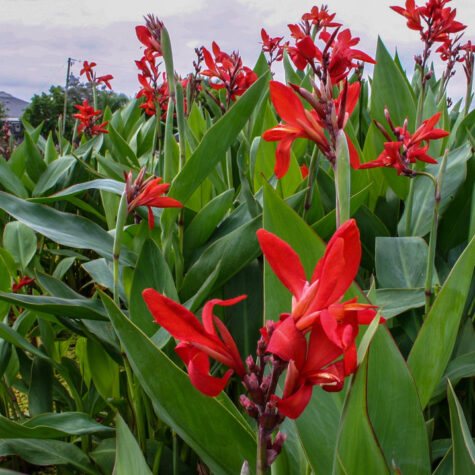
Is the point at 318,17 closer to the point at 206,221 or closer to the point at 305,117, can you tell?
the point at 206,221

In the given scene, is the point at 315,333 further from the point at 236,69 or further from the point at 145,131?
the point at 145,131

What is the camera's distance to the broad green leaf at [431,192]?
38.0 inches

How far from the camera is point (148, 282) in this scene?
82cm

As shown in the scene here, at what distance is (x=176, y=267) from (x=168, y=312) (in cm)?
62

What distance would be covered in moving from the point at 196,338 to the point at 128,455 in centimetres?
27

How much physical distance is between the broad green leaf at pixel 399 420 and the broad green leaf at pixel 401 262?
386mm

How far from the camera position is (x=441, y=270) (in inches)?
38.0

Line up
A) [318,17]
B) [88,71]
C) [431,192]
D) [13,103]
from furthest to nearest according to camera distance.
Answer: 1. [13,103]
2. [88,71]
3. [318,17]
4. [431,192]

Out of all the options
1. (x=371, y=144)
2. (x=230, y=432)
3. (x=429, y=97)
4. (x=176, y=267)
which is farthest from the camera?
(x=429, y=97)

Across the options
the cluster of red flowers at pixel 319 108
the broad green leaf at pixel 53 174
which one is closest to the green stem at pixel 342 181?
the cluster of red flowers at pixel 319 108

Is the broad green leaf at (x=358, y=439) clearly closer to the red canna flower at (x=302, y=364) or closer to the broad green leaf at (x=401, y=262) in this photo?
the red canna flower at (x=302, y=364)

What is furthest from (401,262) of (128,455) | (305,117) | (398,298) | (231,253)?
(128,455)

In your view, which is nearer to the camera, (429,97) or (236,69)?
(236,69)

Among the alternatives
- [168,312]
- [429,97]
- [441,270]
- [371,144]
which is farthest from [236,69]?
[168,312]
